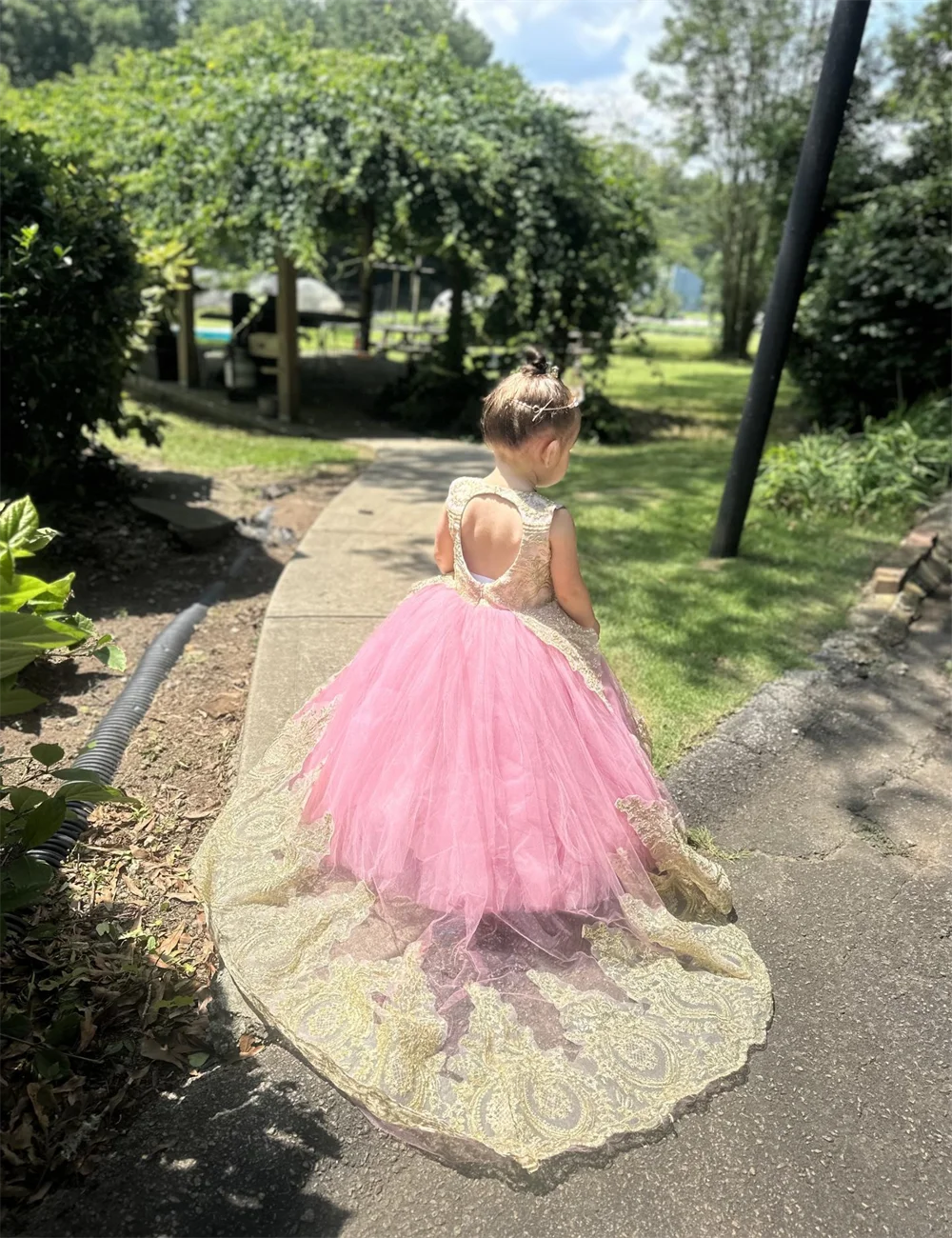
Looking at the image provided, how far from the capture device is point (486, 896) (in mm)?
2357

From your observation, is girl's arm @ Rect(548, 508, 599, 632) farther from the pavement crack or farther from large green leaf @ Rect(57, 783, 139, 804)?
large green leaf @ Rect(57, 783, 139, 804)

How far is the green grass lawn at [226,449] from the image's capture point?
8609mm

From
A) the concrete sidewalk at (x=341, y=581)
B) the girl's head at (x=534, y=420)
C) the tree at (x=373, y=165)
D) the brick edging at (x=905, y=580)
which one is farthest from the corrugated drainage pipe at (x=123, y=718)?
the tree at (x=373, y=165)

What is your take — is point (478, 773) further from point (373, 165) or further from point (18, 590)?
point (373, 165)

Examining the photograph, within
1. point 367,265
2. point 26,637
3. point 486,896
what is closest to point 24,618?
point 26,637

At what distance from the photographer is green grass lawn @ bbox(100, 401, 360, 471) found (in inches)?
339

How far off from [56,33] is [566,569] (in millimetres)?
58387

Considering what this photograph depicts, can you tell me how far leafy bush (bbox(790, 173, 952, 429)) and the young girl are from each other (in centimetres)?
740

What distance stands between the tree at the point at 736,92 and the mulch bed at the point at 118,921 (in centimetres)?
1911

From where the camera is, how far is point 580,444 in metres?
10.9

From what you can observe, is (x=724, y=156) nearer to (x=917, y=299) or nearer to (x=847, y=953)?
(x=917, y=299)

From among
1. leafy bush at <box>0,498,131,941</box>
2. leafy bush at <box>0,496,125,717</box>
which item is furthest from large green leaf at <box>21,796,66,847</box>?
leafy bush at <box>0,496,125,717</box>

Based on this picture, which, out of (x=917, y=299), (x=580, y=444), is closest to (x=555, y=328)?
(x=580, y=444)

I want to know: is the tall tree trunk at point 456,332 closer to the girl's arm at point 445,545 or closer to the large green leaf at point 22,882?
the girl's arm at point 445,545
